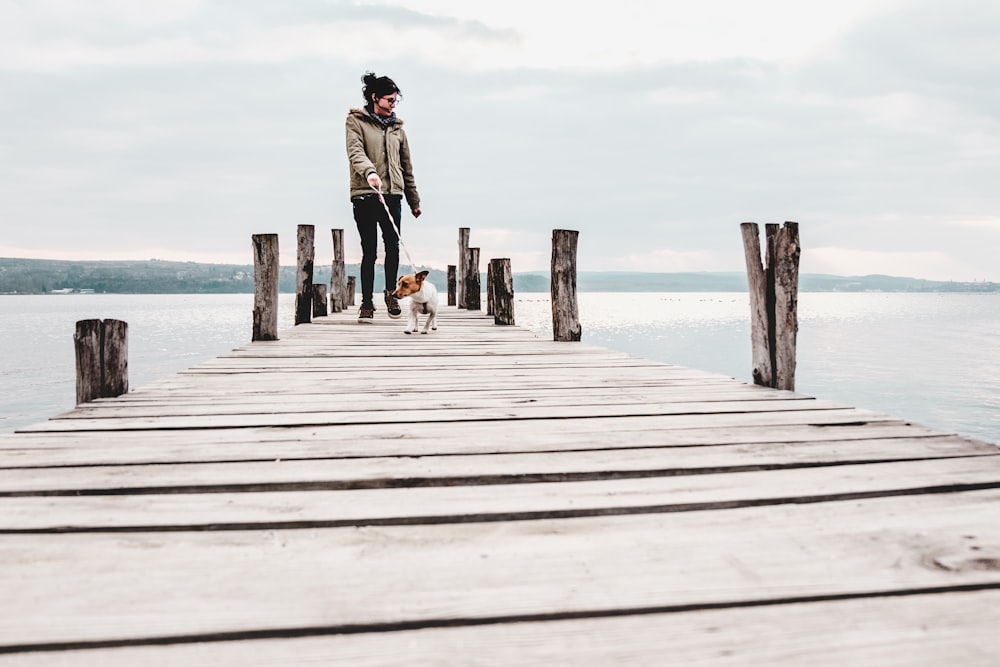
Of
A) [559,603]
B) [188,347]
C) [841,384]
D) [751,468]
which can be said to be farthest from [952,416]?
[188,347]

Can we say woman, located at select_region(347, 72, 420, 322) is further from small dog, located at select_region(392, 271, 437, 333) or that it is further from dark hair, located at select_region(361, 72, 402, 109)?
small dog, located at select_region(392, 271, 437, 333)

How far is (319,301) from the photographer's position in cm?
1055

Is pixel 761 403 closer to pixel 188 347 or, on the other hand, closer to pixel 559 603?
pixel 559 603

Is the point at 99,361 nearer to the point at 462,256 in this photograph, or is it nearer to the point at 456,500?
the point at 456,500

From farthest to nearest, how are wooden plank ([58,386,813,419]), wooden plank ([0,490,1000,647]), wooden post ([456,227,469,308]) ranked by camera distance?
wooden post ([456,227,469,308]), wooden plank ([58,386,813,419]), wooden plank ([0,490,1000,647])

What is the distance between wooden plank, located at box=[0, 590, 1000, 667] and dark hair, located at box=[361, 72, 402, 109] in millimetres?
6384

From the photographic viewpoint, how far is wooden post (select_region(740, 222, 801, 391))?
3666mm

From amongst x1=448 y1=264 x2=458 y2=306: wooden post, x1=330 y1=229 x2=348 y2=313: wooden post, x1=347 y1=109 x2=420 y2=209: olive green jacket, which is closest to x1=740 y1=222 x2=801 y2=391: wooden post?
x1=347 y1=109 x2=420 y2=209: olive green jacket

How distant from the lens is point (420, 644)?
1.05m

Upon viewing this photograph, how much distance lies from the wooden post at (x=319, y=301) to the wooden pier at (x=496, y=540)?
775cm

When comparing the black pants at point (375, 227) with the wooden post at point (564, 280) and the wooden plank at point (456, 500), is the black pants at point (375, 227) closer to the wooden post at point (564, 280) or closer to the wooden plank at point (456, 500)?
the wooden post at point (564, 280)

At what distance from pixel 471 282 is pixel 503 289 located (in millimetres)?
4181

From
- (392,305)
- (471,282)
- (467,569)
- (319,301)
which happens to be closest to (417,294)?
(392,305)

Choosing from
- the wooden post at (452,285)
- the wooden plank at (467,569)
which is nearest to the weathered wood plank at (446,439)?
the wooden plank at (467,569)
